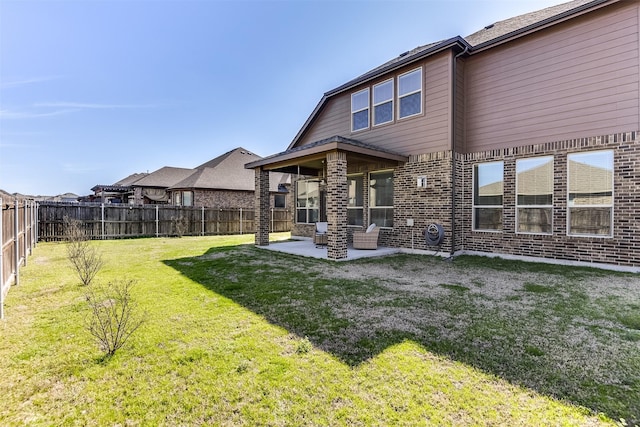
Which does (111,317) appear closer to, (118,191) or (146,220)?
(146,220)

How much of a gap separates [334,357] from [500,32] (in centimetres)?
1078

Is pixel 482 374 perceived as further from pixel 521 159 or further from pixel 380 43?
pixel 380 43

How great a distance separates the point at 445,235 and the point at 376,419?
7206 millimetres

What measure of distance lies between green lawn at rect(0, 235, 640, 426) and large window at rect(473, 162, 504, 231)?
126 inches

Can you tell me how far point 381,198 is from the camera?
33.7 feet

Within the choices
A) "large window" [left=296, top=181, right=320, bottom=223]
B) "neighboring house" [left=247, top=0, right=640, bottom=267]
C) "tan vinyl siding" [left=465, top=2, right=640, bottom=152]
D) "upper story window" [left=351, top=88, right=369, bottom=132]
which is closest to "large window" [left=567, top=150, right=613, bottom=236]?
"neighboring house" [left=247, top=0, right=640, bottom=267]

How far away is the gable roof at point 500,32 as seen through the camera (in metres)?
7.11

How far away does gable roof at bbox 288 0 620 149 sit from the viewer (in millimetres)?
7106

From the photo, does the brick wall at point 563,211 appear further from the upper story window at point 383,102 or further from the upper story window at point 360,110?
the upper story window at point 360,110

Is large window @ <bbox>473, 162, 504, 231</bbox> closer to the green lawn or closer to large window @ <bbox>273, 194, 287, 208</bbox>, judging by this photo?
the green lawn

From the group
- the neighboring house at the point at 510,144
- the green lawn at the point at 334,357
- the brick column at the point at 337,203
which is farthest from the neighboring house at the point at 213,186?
the green lawn at the point at 334,357

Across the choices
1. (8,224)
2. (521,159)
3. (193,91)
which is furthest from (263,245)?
(193,91)

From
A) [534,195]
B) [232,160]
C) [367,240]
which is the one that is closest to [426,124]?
[534,195]

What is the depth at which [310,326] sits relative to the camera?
3582 mm
